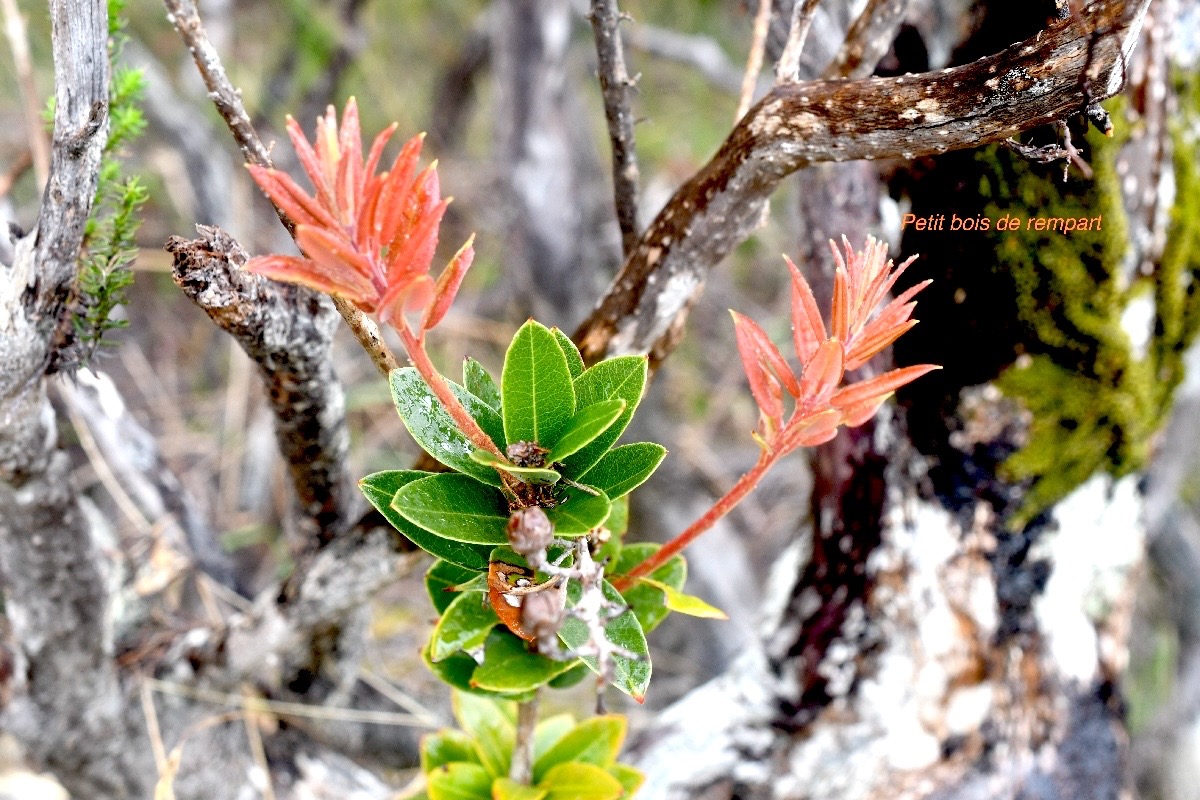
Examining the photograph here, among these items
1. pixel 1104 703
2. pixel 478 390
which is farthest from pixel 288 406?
pixel 1104 703

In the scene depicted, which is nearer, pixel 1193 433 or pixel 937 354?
pixel 937 354

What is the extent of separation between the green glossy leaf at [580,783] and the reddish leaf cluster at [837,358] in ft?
1.21

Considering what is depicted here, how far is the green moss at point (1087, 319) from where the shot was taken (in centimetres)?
87

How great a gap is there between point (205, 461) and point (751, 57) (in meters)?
2.01

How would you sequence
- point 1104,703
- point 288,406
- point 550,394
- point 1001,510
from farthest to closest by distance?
point 1104,703 → point 1001,510 → point 288,406 → point 550,394

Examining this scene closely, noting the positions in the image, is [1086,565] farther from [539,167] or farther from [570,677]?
[539,167]

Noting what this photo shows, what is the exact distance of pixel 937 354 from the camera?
3.09ft

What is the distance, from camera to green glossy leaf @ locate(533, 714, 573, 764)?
898mm

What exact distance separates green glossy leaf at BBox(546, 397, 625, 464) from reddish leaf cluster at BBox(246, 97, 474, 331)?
0.43 ft

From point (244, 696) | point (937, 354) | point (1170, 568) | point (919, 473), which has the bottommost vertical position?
point (244, 696)

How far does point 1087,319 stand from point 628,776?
666 mm

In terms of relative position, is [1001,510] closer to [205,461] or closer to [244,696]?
[244,696]

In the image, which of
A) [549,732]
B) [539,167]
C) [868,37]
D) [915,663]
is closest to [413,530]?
[549,732]

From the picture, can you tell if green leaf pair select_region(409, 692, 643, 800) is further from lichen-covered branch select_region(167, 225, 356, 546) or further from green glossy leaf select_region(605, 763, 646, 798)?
lichen-covered branch select_region(167, 225, 356, 546)
